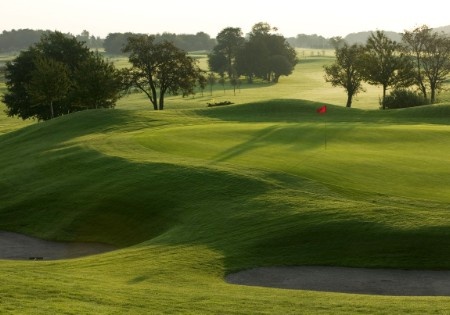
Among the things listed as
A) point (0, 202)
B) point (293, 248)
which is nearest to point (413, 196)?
A: point (293, 248)

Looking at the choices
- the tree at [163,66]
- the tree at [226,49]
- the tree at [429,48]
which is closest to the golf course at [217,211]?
the tree at [163,66]

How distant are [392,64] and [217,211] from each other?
69952 mm

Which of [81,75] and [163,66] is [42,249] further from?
[163,66]

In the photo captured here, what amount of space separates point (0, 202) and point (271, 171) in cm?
1744

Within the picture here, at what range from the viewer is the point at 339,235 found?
24578mm

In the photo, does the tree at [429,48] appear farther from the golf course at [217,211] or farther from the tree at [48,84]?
the tree at [48,84]

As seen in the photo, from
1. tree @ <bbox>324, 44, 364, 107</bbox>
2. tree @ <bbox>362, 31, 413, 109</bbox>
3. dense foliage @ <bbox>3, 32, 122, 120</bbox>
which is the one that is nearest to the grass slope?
dense foliage @ <bbox>3, 32, 122, 120</bbox>

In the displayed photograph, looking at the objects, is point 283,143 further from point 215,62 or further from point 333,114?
point 215,62

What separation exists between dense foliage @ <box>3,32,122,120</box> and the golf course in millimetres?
20694

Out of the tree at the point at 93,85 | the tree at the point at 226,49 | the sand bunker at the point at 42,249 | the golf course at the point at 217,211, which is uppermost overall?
the tree at the point at 226,49

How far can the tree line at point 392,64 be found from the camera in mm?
86438

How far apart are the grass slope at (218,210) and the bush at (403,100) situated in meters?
33.9

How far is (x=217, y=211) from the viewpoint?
95.5ft

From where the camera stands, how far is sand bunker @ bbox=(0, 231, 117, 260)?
2902 cm
